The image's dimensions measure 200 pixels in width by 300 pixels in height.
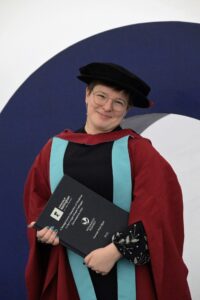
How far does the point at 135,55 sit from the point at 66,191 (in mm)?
695

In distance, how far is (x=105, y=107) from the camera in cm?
117

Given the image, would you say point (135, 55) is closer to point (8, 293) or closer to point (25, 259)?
point (25, 259)

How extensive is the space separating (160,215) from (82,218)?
0.66ft

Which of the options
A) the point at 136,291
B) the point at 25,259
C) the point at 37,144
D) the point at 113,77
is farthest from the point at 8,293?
the point at 113,77

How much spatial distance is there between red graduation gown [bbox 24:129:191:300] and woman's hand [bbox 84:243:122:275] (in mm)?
84

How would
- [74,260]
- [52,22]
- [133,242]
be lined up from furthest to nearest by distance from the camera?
[52,22], [74,260], [133,242]

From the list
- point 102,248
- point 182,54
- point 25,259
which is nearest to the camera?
point 102,248

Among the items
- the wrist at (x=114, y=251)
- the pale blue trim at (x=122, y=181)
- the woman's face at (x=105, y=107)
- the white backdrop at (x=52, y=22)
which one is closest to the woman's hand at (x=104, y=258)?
the wrist at (x=114, y=251)

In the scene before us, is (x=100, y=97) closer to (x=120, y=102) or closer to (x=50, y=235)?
(x=120, y=102)

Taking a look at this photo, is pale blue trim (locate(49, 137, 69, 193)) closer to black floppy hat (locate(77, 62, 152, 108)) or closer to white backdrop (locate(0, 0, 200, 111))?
black floppy hat (locate(77, 62, 152, 108))

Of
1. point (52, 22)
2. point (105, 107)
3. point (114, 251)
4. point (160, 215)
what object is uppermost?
point (52, 22)

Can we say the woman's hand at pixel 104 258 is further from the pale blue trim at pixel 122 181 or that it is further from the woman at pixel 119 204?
the pale blue trim at pixel 122 181

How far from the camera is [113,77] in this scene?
1.14 m

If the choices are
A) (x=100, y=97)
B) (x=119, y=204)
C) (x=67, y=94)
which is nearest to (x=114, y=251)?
(x=119, y=204)
